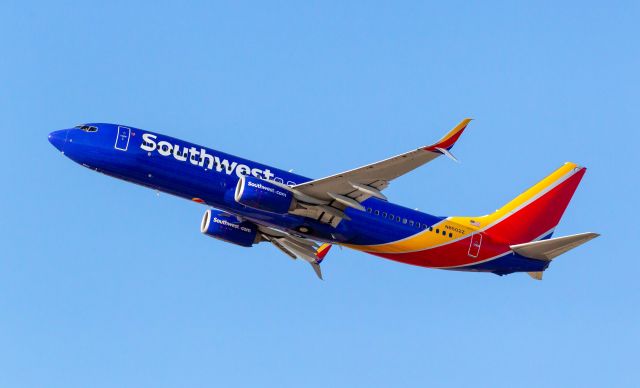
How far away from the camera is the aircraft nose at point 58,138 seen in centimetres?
5706

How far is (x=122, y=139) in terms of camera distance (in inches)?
2231

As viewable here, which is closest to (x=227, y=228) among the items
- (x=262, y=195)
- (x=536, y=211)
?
(x=262, y=195)

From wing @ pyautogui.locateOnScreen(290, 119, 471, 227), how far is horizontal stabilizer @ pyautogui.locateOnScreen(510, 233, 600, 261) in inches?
457

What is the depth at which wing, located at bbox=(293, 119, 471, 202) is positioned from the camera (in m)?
50.3

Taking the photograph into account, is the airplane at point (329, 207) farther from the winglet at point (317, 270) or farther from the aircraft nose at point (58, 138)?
the winglet at point (317, 270)

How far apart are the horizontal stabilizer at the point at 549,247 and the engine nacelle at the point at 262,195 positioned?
1538cm

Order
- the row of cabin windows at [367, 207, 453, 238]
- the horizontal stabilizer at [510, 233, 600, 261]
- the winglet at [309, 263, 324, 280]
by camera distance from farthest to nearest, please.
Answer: the winglet at [309, 263, 324, 280]
the row of cabin windows at [367, 207, 453, 238]
the horizontal stabilizer at [510, 233, 600, 261]

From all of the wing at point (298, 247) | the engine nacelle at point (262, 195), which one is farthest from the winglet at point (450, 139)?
the wing at point (298, 247)

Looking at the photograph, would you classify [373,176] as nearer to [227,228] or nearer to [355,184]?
[355,184]

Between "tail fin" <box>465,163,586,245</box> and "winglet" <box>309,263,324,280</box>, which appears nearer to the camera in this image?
"tail fin" <box>465,163,586,245</box>

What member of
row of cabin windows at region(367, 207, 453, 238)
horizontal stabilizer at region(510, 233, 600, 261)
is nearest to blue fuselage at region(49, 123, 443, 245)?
row of cabin windows at region(367, 207, 453, 238)

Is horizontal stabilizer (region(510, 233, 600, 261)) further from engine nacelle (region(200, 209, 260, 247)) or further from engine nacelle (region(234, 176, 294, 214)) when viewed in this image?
engine nacelle (region(200, 209, 260, 247))

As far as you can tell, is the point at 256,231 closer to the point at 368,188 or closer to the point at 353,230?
the point at 353,230

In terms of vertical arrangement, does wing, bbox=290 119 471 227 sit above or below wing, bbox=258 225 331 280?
above
